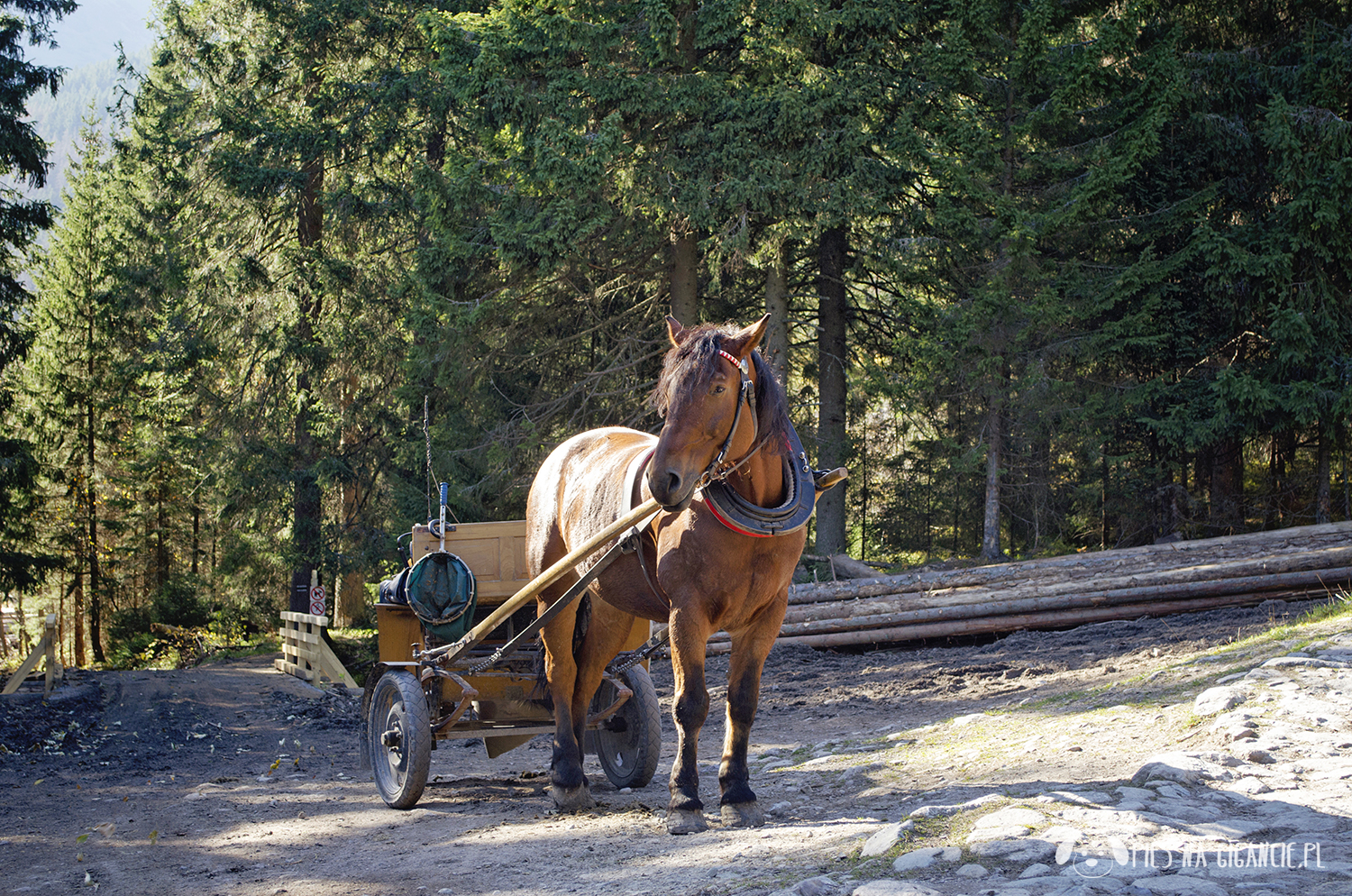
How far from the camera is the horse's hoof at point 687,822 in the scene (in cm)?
466

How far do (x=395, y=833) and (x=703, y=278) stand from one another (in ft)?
42.0

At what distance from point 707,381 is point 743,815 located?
212cm

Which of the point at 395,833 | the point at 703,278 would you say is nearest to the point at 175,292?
the point at 703,278

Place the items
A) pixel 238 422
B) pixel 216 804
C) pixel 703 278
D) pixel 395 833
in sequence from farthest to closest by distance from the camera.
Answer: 1. pixel 238 422
2. pixel 703 278
3. pixel 216 804
4. pixel 395 833

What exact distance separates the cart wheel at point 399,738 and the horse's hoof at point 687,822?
185cm

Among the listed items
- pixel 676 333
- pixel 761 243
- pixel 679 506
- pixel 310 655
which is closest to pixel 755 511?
pixel 679 506

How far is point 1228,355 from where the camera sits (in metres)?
16.1

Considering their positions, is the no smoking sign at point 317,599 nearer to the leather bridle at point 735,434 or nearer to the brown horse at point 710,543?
the brown horse at point 710,543

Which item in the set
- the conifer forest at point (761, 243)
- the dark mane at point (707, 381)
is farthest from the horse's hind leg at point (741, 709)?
the conifer forest at point (761, 243)

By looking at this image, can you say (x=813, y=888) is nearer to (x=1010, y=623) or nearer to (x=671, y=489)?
(x=671, y=489)

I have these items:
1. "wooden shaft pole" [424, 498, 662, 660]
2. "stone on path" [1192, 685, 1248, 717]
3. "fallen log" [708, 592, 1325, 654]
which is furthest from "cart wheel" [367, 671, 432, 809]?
"fallen log" [708, 592, 1325, 654]

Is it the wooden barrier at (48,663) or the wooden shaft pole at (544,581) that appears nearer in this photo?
the wooden shaft pole at (544,581)

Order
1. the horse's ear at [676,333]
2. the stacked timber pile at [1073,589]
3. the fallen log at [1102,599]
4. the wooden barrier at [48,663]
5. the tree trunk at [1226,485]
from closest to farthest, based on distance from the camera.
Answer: the horse's ear at [676,333] → the fallen log at [1102,599] → the stacked timber pile at [1073,589] → the wooden barrier at [48,663] → the tree trunk at [1226,485]

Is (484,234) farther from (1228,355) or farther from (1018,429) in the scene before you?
(1228,355)
